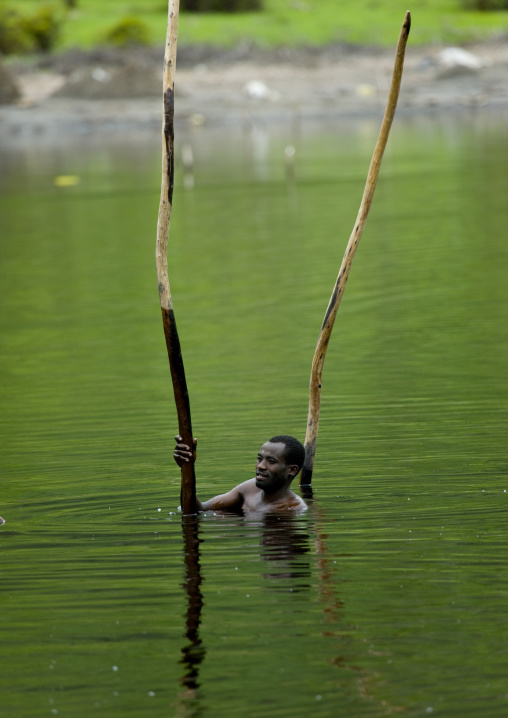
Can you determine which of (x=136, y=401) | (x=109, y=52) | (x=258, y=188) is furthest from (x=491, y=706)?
(x=109, y=52)

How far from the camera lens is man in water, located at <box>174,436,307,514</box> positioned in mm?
7719

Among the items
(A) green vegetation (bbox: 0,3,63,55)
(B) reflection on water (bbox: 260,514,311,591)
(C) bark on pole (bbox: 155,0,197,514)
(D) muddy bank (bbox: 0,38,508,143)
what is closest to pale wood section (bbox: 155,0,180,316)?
(C) bark on pole (bbox: 155,0,197,514)

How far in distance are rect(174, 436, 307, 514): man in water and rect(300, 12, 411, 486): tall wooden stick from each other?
0.69 metres

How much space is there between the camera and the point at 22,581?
6887mm

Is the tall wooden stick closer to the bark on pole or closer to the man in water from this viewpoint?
the man in water

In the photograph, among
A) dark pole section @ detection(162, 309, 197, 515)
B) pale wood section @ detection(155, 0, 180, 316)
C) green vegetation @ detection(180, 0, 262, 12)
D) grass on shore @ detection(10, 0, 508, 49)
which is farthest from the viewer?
green vegetation @ detection(180, 0, 262, 12)

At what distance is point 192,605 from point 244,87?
49.5m

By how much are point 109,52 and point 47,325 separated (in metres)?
44.0

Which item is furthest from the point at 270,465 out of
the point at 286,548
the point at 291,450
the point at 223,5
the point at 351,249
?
the point at 223,5

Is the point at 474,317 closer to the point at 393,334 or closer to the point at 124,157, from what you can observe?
the point at 393,334

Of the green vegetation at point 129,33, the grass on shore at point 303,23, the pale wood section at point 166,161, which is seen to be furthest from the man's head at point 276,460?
the green vegetation at point 129,33

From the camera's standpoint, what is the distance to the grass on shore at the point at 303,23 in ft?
196

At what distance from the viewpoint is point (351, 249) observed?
845 centimetres

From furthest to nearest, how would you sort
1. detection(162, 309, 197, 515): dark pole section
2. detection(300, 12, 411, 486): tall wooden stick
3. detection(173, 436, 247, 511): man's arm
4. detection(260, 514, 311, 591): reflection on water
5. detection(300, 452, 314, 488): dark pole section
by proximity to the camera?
detection(300, 452, 314, 488): dark pole section, detection(300, 12, 411, 486): tall wooden stick, detection(173, 436, 247, 511): man's arm, detection(162, 309, 197, 515): dark pole section, detection(260, 514, 311, 591): reflection on water
